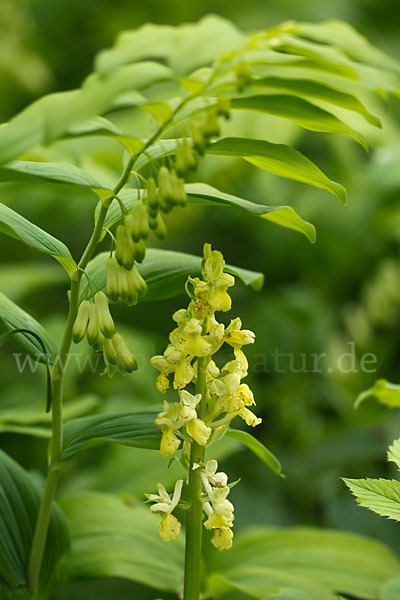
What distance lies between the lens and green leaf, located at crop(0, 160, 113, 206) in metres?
0.54

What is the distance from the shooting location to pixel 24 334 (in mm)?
670

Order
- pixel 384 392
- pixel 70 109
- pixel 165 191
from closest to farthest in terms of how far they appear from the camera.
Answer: pixel 70 109
pixel 165 191
pixel 384 392

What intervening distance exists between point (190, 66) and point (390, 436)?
1230 mm

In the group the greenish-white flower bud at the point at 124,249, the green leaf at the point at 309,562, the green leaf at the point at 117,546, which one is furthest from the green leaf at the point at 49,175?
the green leaf at the point at 309,562

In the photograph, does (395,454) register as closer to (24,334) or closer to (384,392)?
(384,392)

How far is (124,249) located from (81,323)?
8cm

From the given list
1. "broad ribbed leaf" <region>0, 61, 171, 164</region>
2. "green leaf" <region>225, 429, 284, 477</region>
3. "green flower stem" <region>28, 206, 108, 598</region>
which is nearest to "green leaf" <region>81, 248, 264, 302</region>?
"green flower stem" <region>28, 206, 108, 598</region>

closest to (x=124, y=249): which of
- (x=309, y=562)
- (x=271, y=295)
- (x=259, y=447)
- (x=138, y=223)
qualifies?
(x=138, y=223)

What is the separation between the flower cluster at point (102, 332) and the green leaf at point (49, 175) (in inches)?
3.8

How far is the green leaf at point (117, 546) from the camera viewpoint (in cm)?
83

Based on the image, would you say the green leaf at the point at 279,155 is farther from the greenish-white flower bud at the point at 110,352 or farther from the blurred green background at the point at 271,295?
the blurred green background at the point at 271,295

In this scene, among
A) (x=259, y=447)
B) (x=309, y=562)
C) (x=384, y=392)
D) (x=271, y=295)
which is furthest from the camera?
(x=271, y=295)

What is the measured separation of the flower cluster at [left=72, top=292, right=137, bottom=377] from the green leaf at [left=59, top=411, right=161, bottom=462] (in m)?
0.08

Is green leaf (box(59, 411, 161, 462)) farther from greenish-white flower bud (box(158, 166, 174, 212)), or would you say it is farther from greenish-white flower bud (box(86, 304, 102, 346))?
greenish-white flower bud (box(158, 166, 174, 212))
